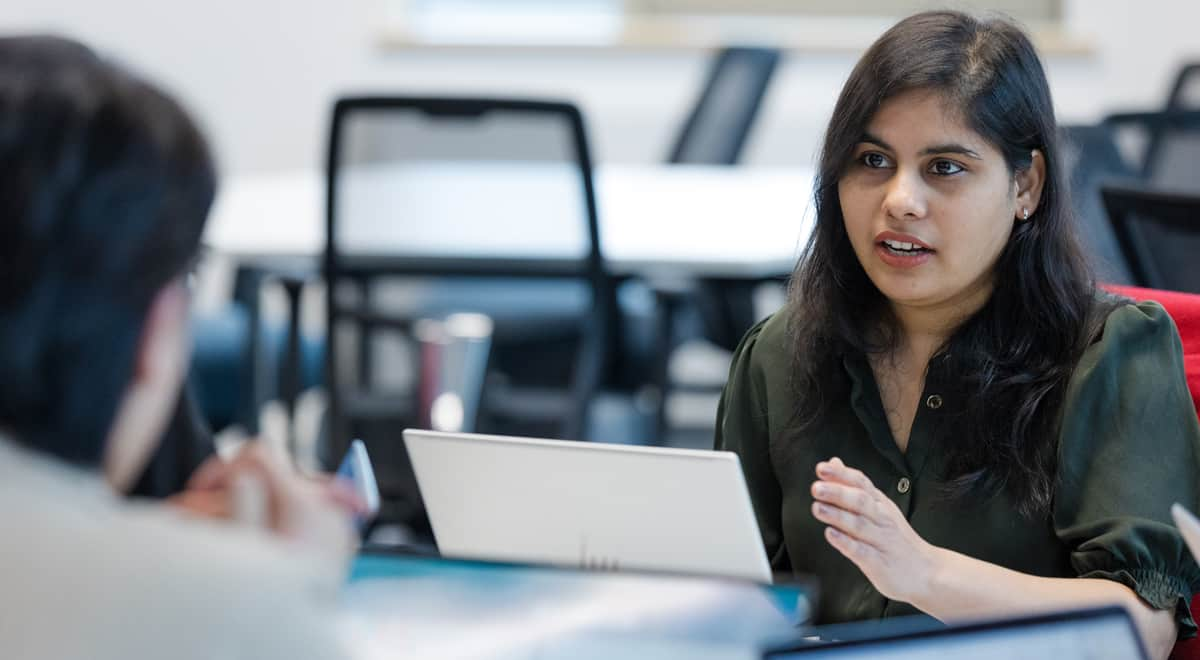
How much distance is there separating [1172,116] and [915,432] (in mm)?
1988

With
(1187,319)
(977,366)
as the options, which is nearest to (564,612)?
(977,366)

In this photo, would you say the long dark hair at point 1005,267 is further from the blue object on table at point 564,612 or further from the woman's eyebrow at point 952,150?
the blue object on table at point 564,612

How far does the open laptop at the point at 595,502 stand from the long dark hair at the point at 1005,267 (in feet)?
1.05

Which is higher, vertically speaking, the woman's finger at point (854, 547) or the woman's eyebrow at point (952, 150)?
the woman's eyebrow at point (952, 150)

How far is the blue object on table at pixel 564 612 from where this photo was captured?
1.12 metres

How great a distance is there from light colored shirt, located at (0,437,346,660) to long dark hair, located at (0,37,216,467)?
0.04 m

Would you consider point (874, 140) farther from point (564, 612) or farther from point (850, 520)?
point (564, 612)

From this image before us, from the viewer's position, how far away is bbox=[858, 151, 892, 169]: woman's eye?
4.99 ft

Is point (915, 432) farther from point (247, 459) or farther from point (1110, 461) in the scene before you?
point (247, 459)


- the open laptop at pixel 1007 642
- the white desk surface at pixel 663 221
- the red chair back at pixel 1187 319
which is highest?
the red chair back at pixel 1187 319

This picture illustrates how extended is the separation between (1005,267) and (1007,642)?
657mm

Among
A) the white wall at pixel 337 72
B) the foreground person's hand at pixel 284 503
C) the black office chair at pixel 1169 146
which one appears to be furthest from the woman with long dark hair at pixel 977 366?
the white wall at pixel 337 72

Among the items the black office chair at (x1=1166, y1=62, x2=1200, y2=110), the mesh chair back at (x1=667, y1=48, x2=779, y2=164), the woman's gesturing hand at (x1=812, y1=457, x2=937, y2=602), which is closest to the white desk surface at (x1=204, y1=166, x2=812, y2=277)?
the mesh chair back at (x1=667, y1=48, x2=779, y2=164)

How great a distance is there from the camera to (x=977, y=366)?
4.96ft
